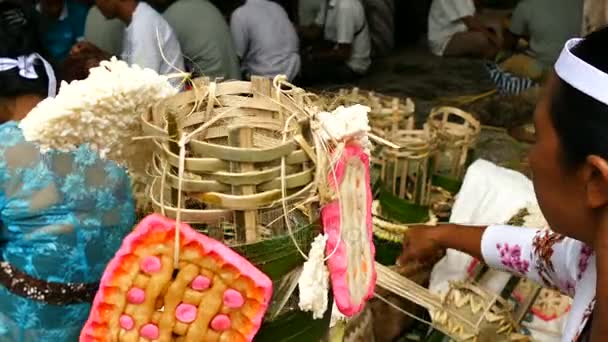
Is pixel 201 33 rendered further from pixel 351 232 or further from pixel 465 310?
pixel 351 232

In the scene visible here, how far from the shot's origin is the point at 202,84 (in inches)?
49.6

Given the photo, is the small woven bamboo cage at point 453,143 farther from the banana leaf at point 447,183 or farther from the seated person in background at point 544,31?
the seated person in background at point 544,31

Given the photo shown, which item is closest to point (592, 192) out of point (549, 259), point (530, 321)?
point (549, 259)

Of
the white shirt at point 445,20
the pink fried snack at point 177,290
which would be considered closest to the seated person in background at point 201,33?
the pink fried snack at point 177,290

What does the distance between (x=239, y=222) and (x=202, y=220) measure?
61mm

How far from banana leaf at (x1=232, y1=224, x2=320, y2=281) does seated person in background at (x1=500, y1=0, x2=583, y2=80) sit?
13.5 ft

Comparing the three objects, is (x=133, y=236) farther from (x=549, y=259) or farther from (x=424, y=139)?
(x=424, y=139)

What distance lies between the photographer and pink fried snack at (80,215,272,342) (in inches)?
39.9

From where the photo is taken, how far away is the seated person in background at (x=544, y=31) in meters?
4.85

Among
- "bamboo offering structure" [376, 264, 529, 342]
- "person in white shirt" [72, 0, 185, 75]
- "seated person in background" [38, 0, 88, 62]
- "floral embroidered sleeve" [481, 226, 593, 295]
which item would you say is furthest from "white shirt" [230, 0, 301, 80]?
"floral embroidered sleeve" [481, 226, 593, 295]

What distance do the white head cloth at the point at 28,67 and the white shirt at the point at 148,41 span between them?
1.50m

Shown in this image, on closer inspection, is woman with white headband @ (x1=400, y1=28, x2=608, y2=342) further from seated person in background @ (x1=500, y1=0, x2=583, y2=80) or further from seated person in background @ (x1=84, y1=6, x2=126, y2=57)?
seated person in background @ (x1=500, y1=0, x2=583, y2=80)

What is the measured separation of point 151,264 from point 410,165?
1942mm

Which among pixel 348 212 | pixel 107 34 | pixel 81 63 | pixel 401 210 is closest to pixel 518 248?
pixel 348 212
